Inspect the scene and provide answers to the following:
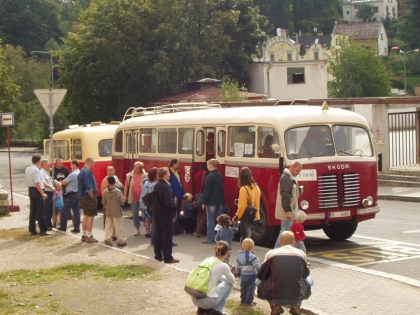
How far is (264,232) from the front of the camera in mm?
14945

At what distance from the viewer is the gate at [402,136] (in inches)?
1133

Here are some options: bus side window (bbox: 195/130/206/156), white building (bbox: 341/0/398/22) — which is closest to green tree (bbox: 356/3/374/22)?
white building (bbox: 341/0/398/22)

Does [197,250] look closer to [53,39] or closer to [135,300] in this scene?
[135,300]

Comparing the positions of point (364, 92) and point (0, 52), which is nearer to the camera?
Answer: point (0, 52)

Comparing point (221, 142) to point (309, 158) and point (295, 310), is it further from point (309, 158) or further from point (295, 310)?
point (295, 310)

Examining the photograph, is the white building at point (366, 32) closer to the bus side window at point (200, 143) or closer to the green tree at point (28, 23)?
the green tree at point (28, 23)

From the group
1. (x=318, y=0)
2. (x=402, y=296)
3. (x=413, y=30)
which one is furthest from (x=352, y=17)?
(x=402, y=296)

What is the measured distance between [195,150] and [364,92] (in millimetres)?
A: 76472

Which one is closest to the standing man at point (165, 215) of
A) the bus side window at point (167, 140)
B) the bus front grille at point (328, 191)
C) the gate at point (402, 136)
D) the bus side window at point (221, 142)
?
the bus front grille at point (328, 191)

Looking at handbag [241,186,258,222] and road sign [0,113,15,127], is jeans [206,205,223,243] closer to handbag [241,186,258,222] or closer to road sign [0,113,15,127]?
handbag [241,186,258,222]

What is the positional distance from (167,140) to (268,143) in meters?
A: 4.37

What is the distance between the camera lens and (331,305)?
31.6ft

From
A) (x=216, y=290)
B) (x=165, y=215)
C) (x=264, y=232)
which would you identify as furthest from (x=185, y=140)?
(x=216, y=290)

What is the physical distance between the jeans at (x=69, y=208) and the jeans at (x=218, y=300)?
8.95 meters
